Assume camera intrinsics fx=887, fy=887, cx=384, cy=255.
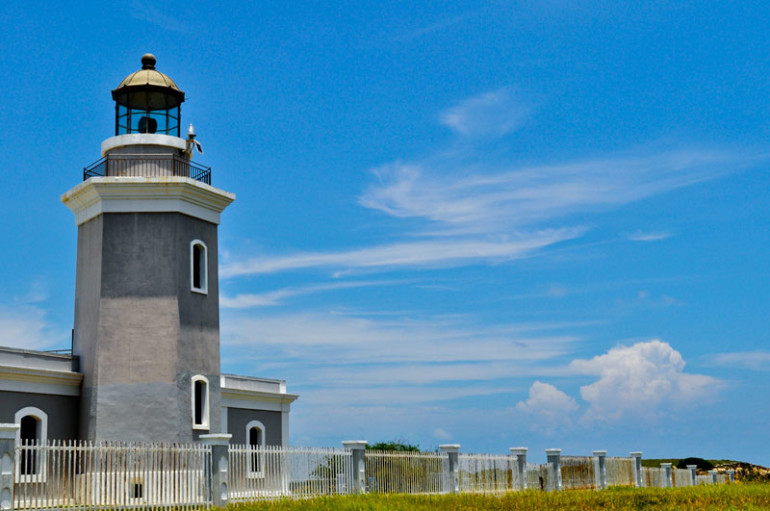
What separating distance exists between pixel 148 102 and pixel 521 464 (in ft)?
Result: 53.5

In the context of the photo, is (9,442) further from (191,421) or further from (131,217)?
(131,217)

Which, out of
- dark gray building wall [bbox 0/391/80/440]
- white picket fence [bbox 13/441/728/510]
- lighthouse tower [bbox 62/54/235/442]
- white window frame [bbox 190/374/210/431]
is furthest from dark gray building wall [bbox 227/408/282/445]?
dark gray building wall [bbox 0/391/80/440]

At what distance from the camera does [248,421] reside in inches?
1134

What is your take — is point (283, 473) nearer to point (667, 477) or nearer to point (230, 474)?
point (230, 474)

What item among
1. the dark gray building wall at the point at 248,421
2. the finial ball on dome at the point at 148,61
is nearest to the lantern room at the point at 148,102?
the finial ball on dome at the point at 148,61

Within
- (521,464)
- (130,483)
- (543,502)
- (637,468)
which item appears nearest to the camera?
(543,502)

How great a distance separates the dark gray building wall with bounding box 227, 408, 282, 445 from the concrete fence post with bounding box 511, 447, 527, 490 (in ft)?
26.1

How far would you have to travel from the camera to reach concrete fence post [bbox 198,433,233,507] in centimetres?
1978

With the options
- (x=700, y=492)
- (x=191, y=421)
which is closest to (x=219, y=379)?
(x=191, y=421)

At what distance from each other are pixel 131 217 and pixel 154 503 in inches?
337

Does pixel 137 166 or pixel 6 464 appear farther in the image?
pixel 137 166

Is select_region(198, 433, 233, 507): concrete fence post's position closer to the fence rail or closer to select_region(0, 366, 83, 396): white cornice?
the fence rail

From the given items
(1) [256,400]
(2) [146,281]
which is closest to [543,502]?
(2) [146,281]

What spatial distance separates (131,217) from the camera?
2489 cm
